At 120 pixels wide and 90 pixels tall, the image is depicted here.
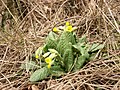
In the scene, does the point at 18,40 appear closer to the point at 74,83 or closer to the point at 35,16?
the point at 35,16

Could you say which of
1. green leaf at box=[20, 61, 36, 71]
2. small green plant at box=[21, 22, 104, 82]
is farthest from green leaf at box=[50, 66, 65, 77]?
green leaf at box=[20, 61, 36, 71]

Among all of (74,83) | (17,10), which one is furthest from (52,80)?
(17,10)

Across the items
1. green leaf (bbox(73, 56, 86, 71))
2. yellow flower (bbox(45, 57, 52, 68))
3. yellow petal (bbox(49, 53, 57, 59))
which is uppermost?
yellow petal (bbox(49, 53, 57, 59))

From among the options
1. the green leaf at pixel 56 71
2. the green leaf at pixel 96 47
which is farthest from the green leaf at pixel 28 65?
the green leaf at pixel 96 47

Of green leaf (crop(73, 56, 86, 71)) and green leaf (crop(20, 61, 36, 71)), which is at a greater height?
green leaf (crop(20, 61, 36, 71))

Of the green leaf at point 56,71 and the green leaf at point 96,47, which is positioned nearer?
the green leaf at point 56,71

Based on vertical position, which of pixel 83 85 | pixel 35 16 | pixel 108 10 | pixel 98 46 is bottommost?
pixel 83 85

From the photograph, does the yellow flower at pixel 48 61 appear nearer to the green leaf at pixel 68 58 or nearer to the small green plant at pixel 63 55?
the small green plant at pixel 63 55

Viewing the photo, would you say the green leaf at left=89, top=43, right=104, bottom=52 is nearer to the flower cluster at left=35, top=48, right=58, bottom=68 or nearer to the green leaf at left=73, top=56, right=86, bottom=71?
the green leaf at left=73, top=56, right=86, bottom=71

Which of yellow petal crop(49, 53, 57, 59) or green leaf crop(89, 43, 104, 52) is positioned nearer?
yellow petal crop(49, 53, 57, 59)
